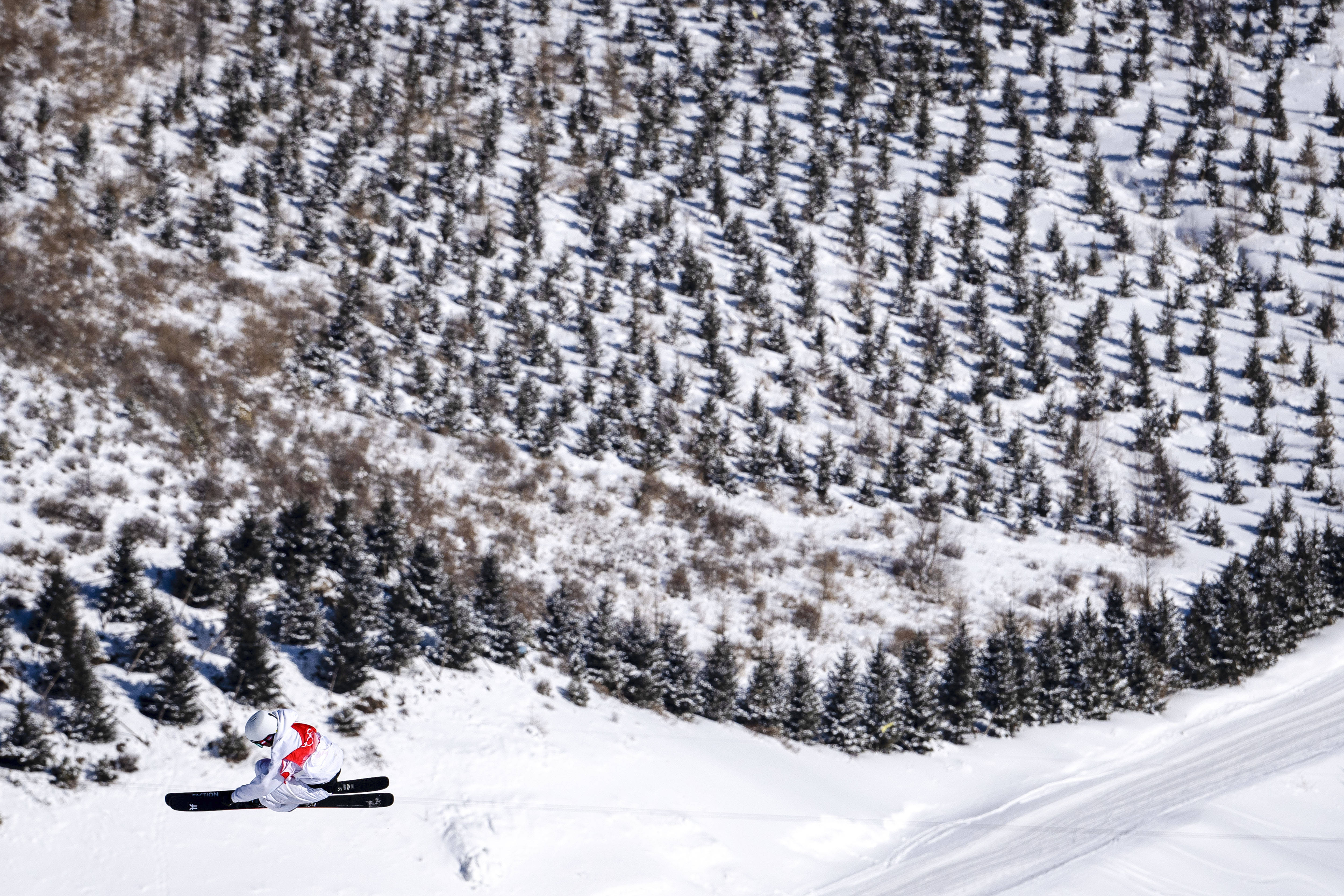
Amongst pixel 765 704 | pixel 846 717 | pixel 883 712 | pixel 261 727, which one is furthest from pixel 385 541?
pixel 261 727

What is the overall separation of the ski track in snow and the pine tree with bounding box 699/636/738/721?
16.3 ft

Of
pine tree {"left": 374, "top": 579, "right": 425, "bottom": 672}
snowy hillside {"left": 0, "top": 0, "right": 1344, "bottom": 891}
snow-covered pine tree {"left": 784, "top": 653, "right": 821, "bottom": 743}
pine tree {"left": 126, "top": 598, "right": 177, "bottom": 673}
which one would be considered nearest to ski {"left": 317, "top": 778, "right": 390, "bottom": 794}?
snowy hillside {"left": 0, "top": 0, "right": 1344, "bottom": 891}

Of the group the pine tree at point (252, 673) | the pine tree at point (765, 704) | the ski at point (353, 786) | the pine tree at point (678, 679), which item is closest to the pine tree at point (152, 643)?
the pine tree at point (252, 673)

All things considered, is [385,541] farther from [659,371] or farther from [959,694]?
[959,694]

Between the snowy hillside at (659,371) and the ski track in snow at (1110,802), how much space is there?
4.68 ft

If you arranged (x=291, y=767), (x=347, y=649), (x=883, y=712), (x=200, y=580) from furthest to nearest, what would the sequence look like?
1. (x=883, y=712)
2. (x=200, y=580)
3. (x=347, y=649)
4. (x=291, y=767)

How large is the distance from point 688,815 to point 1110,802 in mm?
9476

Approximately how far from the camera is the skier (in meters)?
10.1

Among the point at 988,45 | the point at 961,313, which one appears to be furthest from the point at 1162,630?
the point at 988,45

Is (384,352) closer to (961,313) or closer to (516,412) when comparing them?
(516,412)

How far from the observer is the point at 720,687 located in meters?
23.8

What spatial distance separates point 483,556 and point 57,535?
9.67 metres

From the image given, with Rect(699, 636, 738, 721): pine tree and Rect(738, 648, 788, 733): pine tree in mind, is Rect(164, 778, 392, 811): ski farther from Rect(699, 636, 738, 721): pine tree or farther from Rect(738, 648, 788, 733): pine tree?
Rect(738, 648, 788, 733): pine tree

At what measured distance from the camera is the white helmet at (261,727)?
9.47 metres
